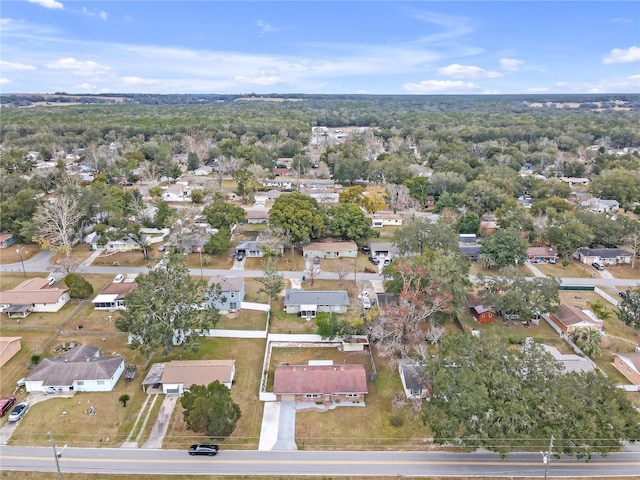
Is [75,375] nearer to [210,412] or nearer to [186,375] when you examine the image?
[186,375]

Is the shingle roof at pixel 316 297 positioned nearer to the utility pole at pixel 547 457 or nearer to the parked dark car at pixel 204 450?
the parked dark car at pixel 204 450

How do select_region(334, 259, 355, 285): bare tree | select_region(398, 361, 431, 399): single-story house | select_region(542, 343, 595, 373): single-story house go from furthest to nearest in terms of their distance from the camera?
select_region(334, 259, 355, 285): bare tree < select_region(542, 343, 595, 373): single-story house < select_region(398, 361, 431, 399): single-story house

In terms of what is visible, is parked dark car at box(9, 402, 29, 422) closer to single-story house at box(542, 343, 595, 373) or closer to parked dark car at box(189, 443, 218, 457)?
parked dark car at box(189, 443, 218, 457)

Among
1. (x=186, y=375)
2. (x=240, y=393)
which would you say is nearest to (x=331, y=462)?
(x=240, y=393)

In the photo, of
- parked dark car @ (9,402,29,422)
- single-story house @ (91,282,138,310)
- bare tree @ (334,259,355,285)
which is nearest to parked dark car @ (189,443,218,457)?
parked dark car @ (9,402,29,422)

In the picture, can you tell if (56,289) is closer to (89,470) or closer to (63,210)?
(63,210)

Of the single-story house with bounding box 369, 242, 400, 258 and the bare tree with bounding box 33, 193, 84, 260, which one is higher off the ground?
the bare tree with bounding box 33, 193, 84, 260
